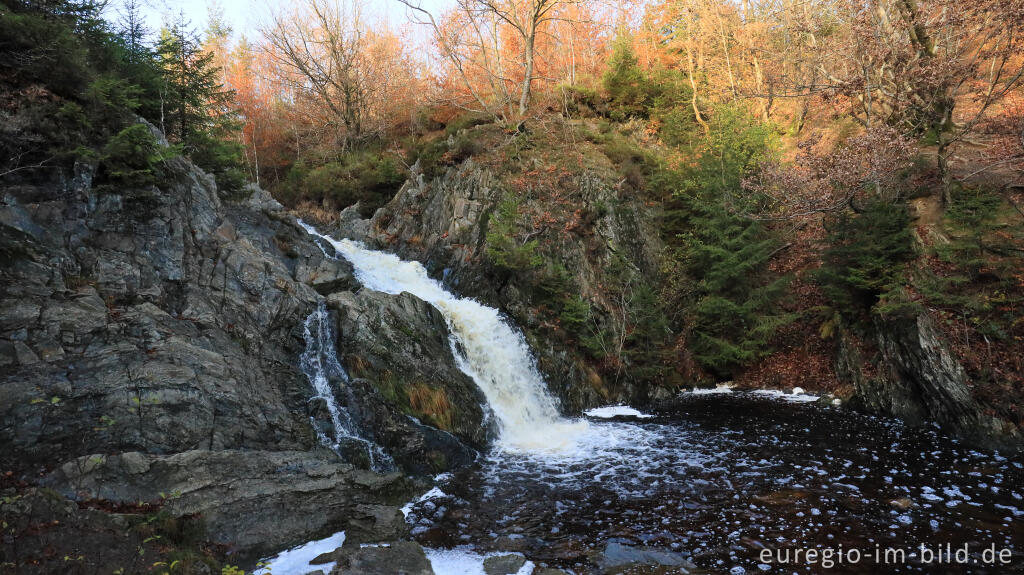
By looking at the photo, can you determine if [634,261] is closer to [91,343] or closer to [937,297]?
[937,297]

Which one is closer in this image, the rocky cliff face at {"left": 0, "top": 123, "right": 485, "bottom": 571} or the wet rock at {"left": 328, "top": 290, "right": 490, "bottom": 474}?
the rocky cliff face at {"left": 0, "top": 123, "right": 485, "bottom": 571}

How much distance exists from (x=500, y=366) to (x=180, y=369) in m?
7.48

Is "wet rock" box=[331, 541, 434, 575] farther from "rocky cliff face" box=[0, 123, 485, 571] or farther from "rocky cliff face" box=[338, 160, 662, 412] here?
"rocky cliff face" box=[338, 160, 662, 412]

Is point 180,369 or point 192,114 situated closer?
point 180,369

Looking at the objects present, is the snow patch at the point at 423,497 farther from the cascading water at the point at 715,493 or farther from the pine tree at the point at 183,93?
the pine tree at the point at 183,93

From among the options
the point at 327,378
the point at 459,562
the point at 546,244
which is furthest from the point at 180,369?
the point at 546,244

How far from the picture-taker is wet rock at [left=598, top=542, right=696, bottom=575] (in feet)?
18.5

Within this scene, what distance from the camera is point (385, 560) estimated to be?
18.2 feet

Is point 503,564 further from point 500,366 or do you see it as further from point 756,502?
point 500,366

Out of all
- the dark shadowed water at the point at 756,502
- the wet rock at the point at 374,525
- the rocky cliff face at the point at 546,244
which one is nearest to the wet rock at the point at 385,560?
→ the wet rock at the point at 374,525

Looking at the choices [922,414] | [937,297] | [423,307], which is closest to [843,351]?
[922,414]

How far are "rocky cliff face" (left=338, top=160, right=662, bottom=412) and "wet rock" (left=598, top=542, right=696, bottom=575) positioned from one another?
7178 millimetres

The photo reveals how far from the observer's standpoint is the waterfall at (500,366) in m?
11.3

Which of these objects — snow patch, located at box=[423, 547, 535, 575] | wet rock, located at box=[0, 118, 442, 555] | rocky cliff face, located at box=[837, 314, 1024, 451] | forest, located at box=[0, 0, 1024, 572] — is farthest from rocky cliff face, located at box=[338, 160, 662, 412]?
snow patch, located at box=[423, 547, 535, 575]
